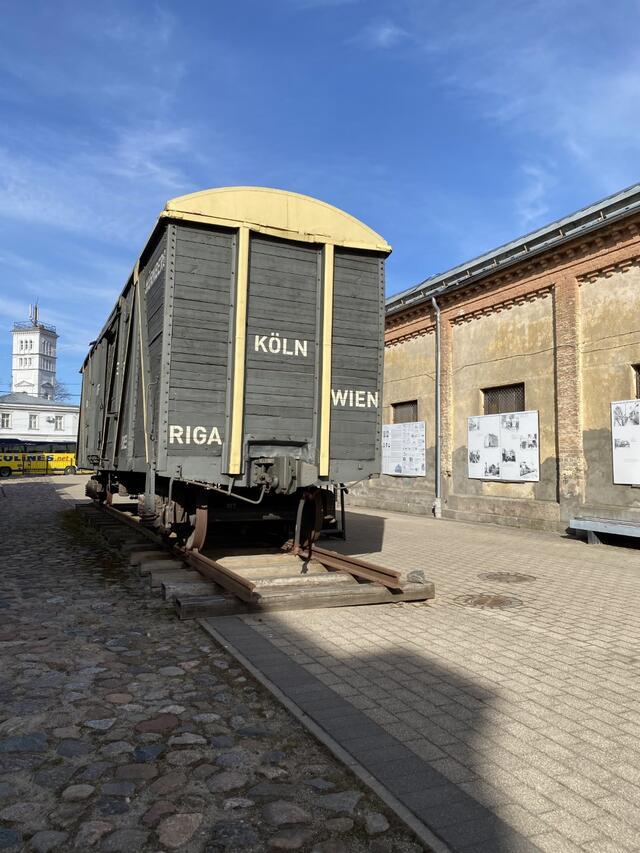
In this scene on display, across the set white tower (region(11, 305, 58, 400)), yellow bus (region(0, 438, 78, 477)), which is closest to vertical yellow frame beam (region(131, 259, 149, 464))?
yellow bus (region(0, 438, 78, 477))

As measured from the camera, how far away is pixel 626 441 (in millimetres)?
11836

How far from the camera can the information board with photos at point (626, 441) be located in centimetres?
1167

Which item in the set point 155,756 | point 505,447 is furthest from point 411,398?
point 155,756

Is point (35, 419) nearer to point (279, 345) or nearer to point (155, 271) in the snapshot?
point (155, 271)

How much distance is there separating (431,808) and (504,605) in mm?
4298

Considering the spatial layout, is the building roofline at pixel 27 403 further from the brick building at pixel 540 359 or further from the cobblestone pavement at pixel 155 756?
the cobblestone pavement at pixel 155 756

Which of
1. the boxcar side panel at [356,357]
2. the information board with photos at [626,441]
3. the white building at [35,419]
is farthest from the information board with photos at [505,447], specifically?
the white building at [35,419]

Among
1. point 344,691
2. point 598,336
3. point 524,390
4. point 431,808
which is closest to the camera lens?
point 431,808

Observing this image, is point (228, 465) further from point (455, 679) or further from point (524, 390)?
point (524, 390)

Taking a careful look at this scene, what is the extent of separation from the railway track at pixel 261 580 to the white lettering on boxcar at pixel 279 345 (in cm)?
250

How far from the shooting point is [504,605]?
6570 millimetres

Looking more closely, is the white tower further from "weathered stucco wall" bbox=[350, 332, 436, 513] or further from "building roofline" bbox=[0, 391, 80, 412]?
"weathered stucco wall" bbox=[350, 332, 436, 513]

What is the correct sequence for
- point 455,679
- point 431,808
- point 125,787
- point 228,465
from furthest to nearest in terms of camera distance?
1. point 228,465
2. point 455,679
3. point 125,787
4. point 431,808

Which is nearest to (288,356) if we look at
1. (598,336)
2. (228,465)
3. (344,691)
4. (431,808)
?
(228,465)
